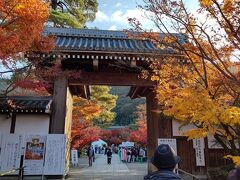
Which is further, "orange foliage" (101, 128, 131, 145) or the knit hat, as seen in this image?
"orange foliage" (101, 128, 131, 145)

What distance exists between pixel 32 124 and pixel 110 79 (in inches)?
163

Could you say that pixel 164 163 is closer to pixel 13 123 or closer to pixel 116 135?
pixel 13 123

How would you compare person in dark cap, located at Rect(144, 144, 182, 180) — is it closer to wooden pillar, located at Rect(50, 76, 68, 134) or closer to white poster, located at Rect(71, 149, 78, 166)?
wooden pillar, located at Rect(50, 76, 68, 134)

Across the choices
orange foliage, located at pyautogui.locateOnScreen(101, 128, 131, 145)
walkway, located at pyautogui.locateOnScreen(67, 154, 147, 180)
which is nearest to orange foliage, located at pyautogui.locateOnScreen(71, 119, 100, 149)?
walkway, located at pyautogui.locateOnScreen(67, 154, 147, 180)

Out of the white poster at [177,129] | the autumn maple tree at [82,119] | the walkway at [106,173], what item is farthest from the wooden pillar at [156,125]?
the autumn maple tree at [82,119]

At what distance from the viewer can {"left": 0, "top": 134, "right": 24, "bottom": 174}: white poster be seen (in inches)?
472

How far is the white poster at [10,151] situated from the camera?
11977 millimetres

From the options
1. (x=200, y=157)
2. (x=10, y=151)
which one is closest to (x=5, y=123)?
(x=10, y=151)

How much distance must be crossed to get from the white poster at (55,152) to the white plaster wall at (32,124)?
2.61 feet

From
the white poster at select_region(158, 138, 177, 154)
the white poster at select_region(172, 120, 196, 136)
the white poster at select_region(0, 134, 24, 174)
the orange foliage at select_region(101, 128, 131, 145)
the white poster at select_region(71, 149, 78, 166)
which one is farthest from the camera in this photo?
the orange foliage at select_region(101, 128, 131, 145)

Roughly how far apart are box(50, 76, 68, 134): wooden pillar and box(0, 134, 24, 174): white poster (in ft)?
5.03

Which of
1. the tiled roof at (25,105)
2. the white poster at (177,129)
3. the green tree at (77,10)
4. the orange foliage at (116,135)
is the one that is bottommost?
the white poster at (177,129)

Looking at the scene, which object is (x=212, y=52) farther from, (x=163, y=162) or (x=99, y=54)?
(x=163, y=162)

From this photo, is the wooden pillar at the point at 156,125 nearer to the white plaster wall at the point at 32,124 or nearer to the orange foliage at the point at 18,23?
the white plaster wall at the point at 32,124
